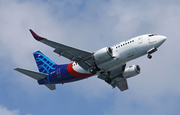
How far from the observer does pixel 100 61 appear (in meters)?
45.2

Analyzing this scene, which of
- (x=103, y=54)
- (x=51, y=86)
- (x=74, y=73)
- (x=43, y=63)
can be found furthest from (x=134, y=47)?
(x=43, y=63)

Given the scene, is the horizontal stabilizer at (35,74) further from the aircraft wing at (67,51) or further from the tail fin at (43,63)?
the aircraft wing at (67,51)

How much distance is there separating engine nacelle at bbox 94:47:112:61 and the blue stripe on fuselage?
7.02m

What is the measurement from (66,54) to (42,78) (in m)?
9.03

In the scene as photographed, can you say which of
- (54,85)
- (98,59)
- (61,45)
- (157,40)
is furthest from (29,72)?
(157,40)

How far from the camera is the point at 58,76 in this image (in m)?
49.2

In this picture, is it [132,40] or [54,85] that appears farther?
[54,85]

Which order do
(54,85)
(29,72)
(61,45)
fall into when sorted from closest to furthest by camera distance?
1. (61,45)
2. (29,72)
3. (54,85)

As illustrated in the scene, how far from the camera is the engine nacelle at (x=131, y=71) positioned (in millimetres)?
50750

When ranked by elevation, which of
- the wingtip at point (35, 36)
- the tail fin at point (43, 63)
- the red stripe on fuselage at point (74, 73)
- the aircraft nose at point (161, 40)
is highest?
the tail fin at point (43, 63)

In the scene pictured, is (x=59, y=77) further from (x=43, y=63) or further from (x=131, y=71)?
(x=131, y=71)

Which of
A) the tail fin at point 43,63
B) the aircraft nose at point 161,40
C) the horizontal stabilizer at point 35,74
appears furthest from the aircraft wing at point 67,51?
the aircraft nose at point 161,40

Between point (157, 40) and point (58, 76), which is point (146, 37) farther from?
point (58, 76)

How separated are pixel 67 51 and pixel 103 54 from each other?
18.6ft
